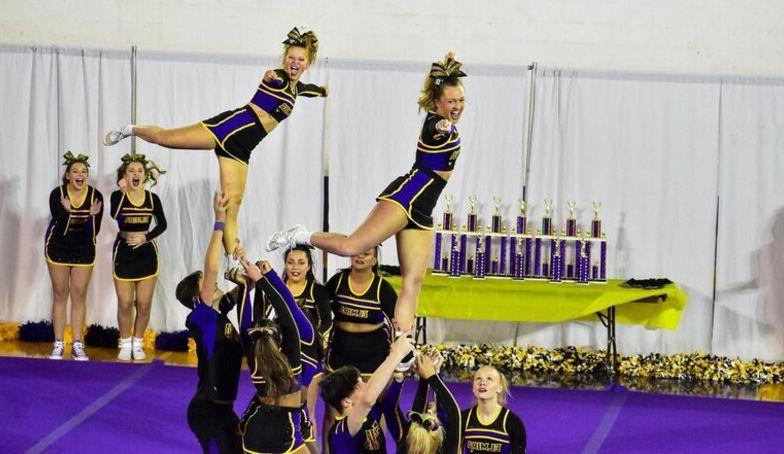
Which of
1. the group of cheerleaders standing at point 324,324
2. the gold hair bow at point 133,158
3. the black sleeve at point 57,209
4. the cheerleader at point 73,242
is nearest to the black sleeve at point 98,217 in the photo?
the cheerleader at point 73,242

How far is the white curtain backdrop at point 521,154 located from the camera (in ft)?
30.2

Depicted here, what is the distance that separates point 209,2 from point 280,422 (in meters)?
5.40

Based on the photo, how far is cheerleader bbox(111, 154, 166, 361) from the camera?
28.4 ft

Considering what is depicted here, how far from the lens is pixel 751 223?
9.22 meters

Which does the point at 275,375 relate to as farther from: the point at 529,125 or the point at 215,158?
the point at 529,125

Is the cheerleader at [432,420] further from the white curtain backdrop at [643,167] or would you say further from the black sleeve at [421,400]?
the white curtain backdrop at [643,167]

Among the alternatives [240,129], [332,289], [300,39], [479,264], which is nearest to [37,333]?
[479,264]

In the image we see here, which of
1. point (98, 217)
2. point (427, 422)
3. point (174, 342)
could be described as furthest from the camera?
point (174, 342)

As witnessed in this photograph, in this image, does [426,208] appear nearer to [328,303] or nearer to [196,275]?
[328,303]

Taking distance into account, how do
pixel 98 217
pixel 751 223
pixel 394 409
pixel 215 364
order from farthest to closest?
1. pixel 751 223
2. pixel 98 217
3. pixel 394 409
4. pixel 215 364

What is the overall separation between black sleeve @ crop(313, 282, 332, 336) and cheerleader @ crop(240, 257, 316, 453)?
726 millimetres

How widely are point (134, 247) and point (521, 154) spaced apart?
122 inches

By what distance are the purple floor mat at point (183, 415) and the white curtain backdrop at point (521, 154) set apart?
1.42 metres

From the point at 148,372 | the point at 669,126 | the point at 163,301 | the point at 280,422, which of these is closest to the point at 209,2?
the point at 163,301
